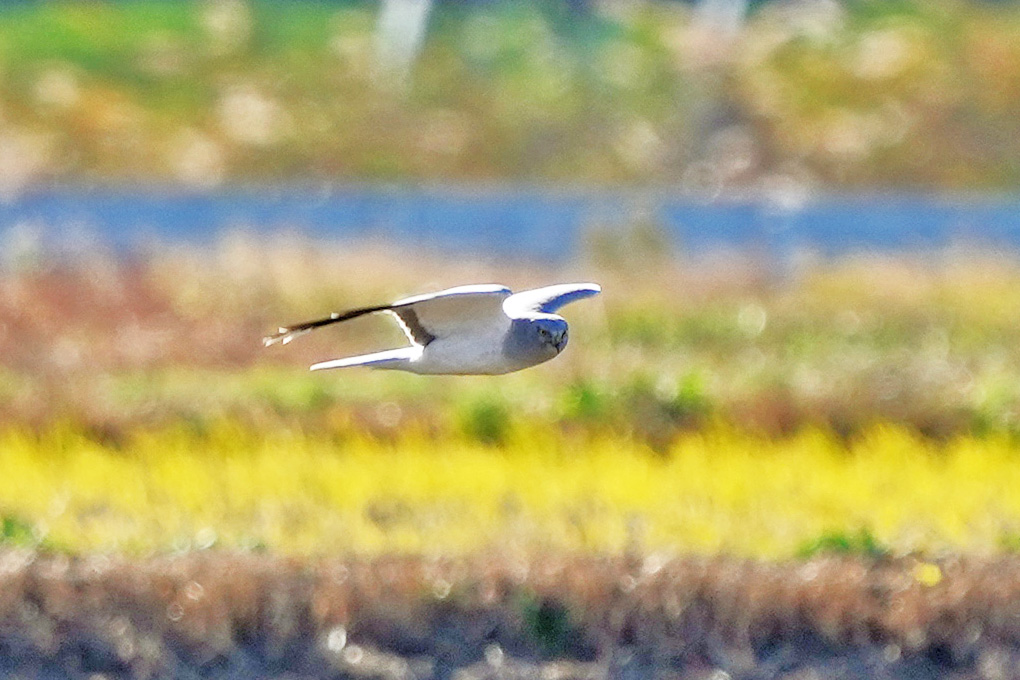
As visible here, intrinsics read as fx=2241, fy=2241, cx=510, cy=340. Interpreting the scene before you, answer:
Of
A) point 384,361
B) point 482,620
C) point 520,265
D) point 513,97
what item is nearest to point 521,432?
point 482,620

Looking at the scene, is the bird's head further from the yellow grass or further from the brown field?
the yellow grass

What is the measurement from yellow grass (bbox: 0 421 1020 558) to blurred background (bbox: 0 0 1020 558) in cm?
3

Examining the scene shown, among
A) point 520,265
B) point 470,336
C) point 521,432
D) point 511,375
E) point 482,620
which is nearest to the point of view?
point 470,336

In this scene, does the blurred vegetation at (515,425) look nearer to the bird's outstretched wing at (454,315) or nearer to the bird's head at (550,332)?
the bird's outstretched wing at (454,315)

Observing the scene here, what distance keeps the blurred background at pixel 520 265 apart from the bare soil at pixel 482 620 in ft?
1.01

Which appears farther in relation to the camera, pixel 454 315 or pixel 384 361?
pixel 454 315

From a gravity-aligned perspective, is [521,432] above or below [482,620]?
below

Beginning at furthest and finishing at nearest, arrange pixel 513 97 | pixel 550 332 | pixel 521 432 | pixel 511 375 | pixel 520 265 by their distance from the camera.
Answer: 1. pixel 513 97
2. pixel 520 265
3. pixel 511 375
4. pixel 521 432
5. pixel 550 332

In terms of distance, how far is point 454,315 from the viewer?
18.4 feet

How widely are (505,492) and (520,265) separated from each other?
736cm

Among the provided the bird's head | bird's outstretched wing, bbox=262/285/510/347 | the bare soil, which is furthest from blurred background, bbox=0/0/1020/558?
the bird's head

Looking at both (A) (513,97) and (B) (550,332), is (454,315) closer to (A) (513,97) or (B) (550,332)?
(B) (550,332)

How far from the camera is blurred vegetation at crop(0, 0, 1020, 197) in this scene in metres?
25.1

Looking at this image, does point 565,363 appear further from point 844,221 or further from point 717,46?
point 717,46
